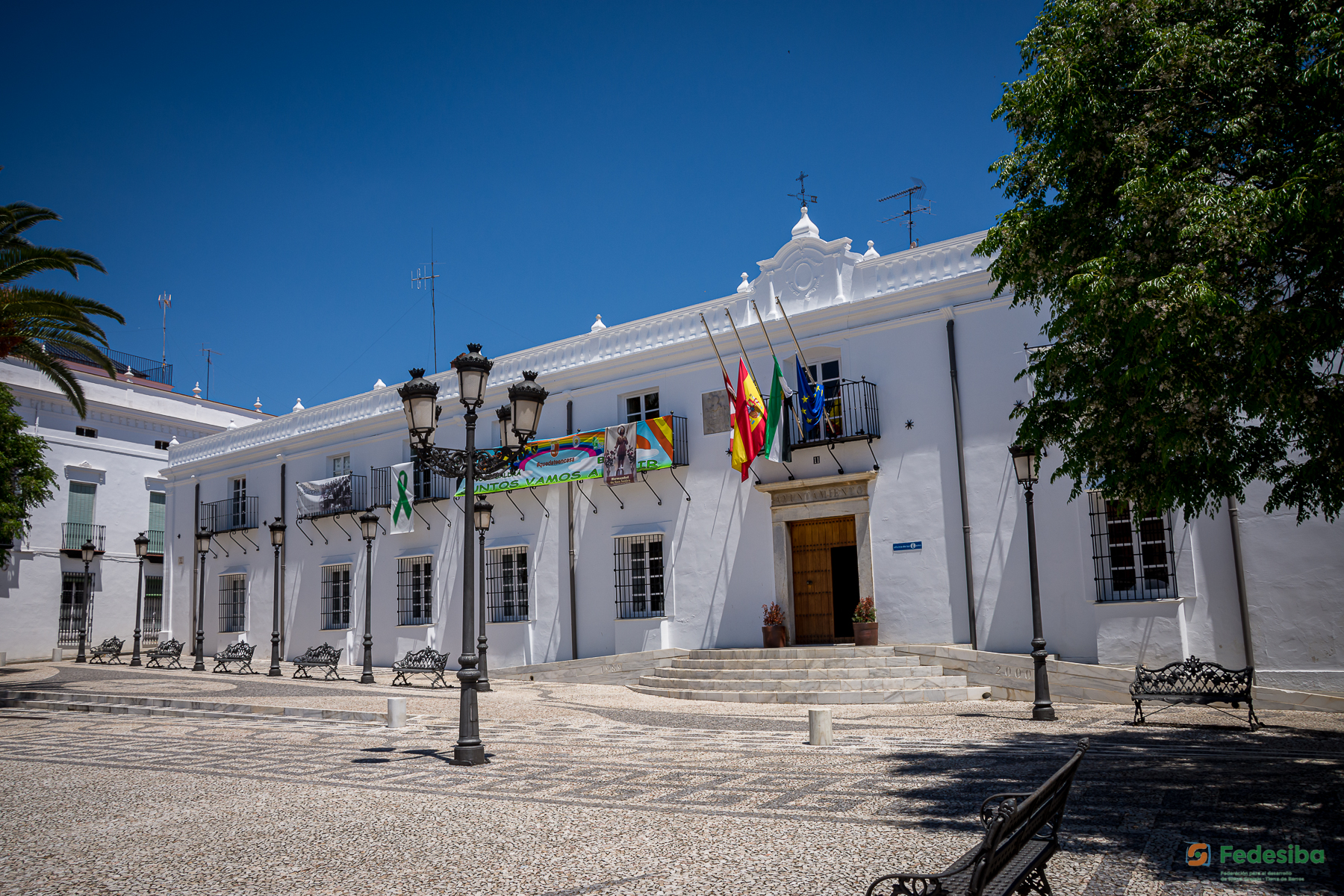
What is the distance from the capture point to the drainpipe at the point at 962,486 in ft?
50.3

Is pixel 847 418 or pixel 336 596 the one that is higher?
pixel 847 418

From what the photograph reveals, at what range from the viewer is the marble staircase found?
46.2 ft

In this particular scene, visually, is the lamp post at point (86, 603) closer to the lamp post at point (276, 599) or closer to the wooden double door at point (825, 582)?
the lamp post at point (276, 599)

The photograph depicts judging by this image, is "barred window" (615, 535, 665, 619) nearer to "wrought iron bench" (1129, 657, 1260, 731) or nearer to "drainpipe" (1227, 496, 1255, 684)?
"wrought iron bench" (1129, 657, 1260, 731)

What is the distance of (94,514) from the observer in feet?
96.2

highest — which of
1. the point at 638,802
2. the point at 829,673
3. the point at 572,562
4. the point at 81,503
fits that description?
Answer: the point at 81,503

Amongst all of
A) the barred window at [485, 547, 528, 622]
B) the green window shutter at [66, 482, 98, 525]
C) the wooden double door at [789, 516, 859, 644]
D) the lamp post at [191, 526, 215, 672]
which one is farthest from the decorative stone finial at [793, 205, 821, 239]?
the green window shutter at [66, 482, 98, 525]

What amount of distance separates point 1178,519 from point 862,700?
5.21 metres

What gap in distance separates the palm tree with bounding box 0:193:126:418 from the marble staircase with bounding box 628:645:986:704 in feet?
35.9

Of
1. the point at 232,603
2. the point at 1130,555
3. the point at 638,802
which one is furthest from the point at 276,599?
the point at 1130,555

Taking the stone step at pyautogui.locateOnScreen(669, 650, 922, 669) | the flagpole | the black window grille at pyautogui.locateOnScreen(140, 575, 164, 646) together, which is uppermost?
the flagpole

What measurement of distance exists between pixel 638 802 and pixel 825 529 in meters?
11.1

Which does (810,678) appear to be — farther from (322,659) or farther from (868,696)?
(322,659)

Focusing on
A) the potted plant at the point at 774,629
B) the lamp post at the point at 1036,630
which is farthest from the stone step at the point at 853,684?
the lamp post at the point at 1036,630
